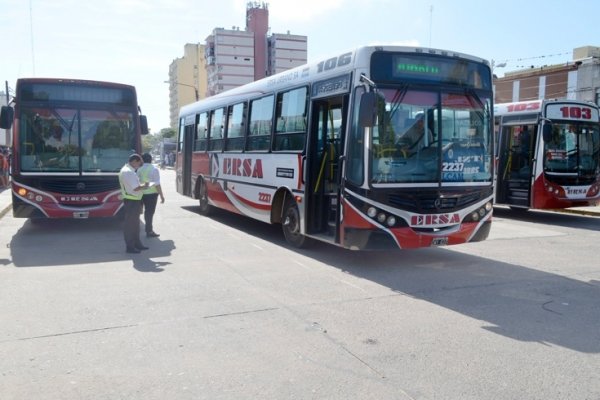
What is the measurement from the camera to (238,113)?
469 inches

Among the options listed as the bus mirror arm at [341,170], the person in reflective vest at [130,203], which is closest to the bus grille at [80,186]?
the person in reflective vest at [130,203]

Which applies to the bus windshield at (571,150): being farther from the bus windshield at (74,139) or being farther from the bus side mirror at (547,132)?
the bus windshield at (74,139)

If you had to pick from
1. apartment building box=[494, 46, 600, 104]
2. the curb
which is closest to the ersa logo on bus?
the curb

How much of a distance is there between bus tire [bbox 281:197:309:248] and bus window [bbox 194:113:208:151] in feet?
17.5

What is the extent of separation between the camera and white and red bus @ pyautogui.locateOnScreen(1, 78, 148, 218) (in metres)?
10.4

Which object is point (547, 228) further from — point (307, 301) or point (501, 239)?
point (307, 301)

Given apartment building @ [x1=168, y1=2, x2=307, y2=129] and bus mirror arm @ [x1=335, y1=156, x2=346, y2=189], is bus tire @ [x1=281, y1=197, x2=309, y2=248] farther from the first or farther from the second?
apartment building @ [x1=168, y1=2, x2=307, y2=129]

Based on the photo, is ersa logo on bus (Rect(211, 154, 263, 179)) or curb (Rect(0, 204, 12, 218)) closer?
ersa logo on bus (Rect(211, 154, 263, 179))

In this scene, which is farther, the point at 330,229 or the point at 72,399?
the point at 330,229

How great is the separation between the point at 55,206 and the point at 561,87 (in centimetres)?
4663

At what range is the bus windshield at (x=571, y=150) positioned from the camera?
1381cm

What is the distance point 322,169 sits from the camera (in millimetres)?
8758

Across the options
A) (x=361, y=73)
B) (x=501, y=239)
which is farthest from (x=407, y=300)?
(x=501, y=239)

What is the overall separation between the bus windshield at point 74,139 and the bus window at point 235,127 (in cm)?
215
